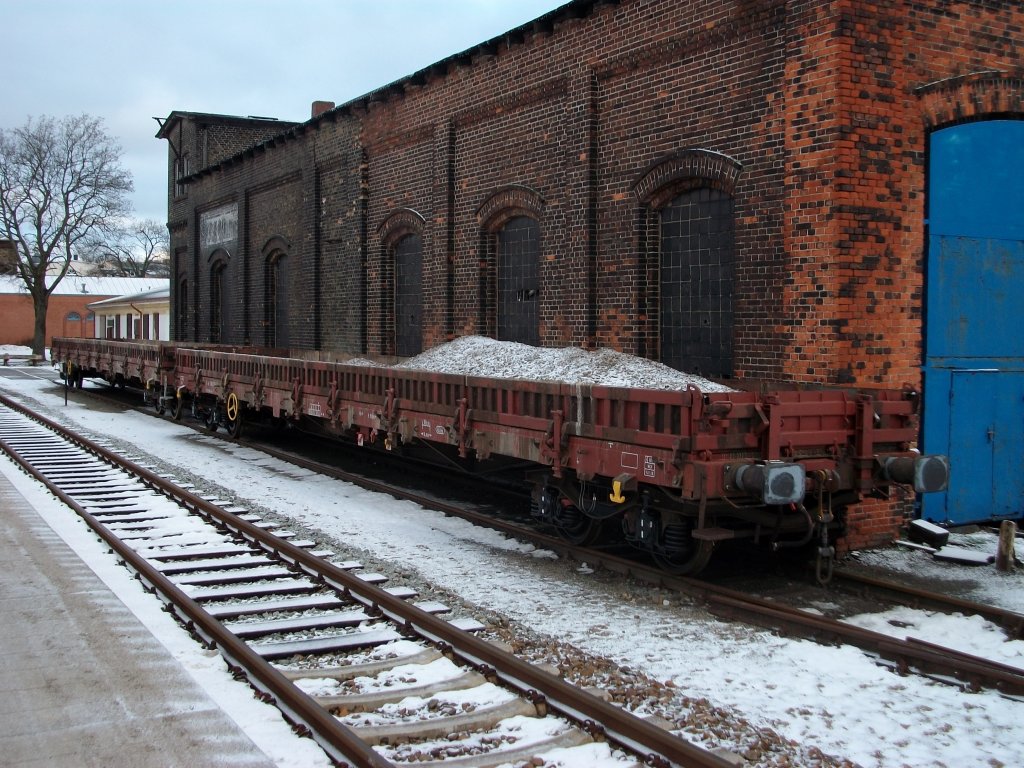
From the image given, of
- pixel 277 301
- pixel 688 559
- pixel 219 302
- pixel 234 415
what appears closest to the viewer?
pixel 688 559

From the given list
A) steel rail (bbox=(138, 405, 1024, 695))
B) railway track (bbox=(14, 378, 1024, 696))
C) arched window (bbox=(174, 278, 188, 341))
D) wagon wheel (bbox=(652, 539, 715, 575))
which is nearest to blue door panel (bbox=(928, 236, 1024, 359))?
railway track (bbox=(14, 378, 1024, 696))

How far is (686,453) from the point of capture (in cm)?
695

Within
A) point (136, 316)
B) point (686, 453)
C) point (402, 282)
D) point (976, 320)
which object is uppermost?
point (136, 316)

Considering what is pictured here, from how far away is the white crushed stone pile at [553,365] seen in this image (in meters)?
10.0

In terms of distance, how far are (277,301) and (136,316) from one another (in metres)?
37.3

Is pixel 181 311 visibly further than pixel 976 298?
Yes

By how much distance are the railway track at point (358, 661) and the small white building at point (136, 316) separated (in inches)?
1593

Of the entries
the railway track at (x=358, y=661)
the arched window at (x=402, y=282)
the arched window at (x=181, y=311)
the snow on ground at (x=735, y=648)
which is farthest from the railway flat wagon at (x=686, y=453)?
the arched window at (x=181, y=311)

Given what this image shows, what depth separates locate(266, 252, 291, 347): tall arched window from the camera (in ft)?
78.1

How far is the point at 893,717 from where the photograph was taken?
5.09 meters

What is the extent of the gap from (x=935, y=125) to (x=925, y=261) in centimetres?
140

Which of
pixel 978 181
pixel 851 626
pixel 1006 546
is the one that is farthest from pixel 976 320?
pixel 851 626

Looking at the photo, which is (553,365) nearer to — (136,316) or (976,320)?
(976,320)

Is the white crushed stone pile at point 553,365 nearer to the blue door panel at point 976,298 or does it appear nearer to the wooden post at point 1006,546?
the blue door panel at point 976,298
